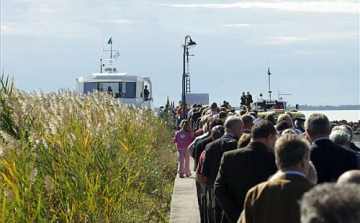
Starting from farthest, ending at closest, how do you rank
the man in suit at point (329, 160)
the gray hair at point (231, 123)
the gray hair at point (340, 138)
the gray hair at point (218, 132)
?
the gray hair at point (218, 132)
the gray hair at point (231, 123)
the gray hair at point (340, 138)
the man in suit at point (329, 160)

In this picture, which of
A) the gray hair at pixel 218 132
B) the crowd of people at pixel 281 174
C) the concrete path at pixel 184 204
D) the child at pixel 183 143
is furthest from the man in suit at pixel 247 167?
the child at pixel 183 143

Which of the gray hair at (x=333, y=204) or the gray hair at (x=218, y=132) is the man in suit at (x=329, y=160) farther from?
the gray hair at (x=333, y=204)

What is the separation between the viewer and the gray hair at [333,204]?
11.7 feet

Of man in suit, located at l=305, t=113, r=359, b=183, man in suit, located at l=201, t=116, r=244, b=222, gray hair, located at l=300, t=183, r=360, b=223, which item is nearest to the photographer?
gray hair, located at l=300, t=183, r=360, b=223

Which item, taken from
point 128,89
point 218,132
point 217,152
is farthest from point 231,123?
point 128,89

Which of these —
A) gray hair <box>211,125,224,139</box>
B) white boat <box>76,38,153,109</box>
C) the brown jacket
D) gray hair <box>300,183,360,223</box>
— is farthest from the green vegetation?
white boat <box>76,38,153,109</box>

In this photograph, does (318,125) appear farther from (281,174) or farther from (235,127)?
(281,174)

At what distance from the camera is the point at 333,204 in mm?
3559

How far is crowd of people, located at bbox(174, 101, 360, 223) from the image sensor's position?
11.9 feet

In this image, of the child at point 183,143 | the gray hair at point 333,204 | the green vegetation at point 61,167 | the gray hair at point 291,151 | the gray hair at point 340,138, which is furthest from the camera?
the child at point 183,143

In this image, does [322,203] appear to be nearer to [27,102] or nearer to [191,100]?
[27,102]

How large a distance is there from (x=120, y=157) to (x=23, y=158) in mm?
4114

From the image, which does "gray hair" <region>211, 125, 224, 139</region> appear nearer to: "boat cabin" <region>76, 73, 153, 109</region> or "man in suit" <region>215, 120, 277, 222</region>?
"man in suit" <region>215, 120, 277, 222</region>

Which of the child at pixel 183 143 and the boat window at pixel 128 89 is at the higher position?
the boat window at pixel 128 89
